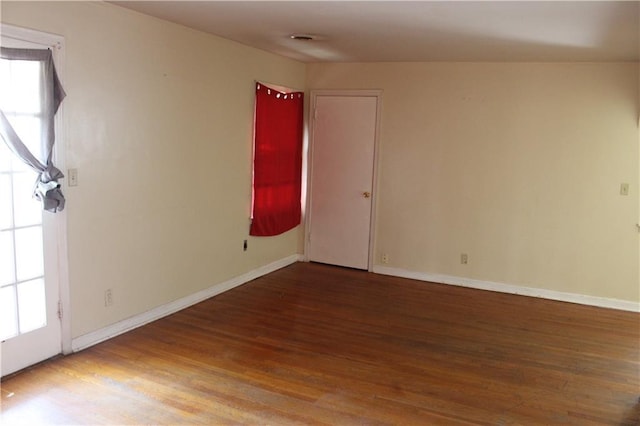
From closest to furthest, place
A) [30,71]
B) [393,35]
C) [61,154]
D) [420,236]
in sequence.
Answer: [30,71]
[61,154]
[393,35]
[420,236]

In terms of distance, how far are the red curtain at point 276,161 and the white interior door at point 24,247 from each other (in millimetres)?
2233

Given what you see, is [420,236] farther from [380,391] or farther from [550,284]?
[380,391]

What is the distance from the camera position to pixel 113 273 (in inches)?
143

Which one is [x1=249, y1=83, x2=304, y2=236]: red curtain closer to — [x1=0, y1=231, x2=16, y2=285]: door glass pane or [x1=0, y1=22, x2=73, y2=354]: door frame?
[x1=0, y1=22, x2=73, y2=354]: door frame

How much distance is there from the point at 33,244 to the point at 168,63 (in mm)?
1661

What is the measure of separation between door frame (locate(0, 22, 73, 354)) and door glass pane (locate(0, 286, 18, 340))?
0.27m

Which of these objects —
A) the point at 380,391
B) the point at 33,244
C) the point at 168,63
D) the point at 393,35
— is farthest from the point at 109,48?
the point at 380,391

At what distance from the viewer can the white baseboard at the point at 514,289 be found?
485 centimetres

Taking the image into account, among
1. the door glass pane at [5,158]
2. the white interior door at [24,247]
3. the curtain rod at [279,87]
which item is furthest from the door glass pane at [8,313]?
the curtain rod at [279,87]

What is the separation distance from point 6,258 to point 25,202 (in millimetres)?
339

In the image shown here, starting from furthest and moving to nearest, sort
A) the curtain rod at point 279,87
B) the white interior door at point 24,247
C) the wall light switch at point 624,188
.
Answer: the curtain rod at point 279,87 → the wall light switch at point 624,188 → the white interior door at point 24,247

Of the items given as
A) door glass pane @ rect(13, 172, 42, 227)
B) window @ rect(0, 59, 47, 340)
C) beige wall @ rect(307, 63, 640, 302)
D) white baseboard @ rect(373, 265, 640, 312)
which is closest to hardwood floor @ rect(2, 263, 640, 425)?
white baseboard @ rect(373, 265, 640, 312)

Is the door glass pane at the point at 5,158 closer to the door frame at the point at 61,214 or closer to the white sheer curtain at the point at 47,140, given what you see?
the white sheer curtain at the point at 47,140

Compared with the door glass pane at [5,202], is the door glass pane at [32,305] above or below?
below
